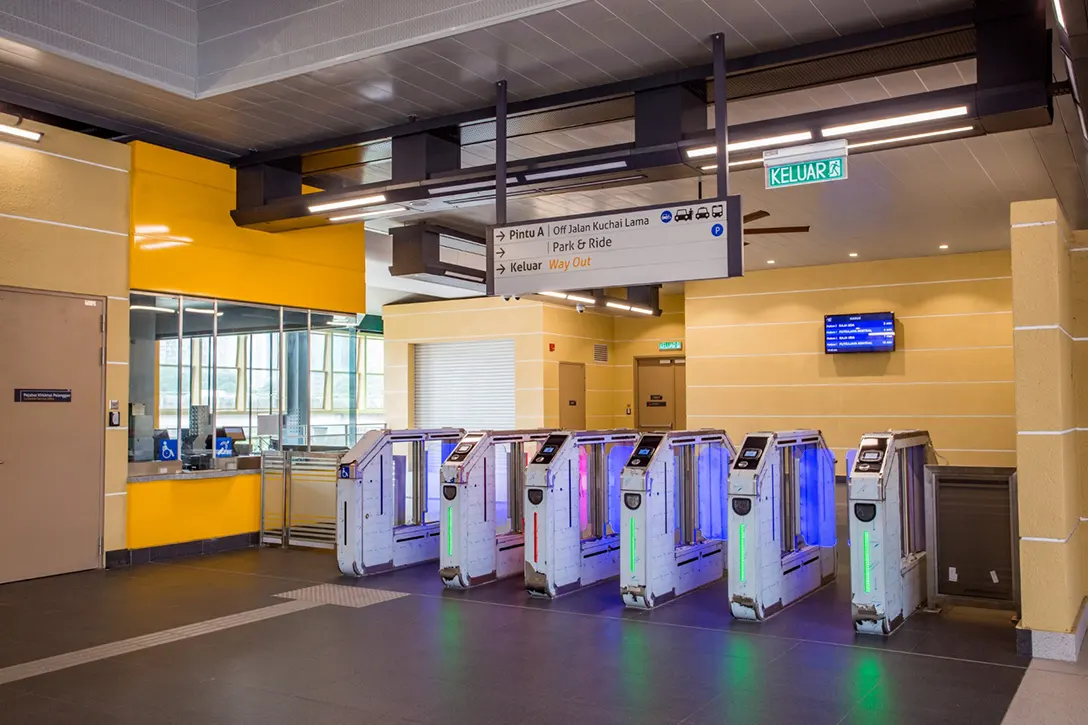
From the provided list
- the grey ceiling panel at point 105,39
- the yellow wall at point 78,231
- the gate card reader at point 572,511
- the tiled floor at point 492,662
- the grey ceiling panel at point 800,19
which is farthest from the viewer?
the yellow wall at point 78,231

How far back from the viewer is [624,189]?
31.3 ft

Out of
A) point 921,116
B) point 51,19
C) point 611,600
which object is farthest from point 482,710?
point 51,19

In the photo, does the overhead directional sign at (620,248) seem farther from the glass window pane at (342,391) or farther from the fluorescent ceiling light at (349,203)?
the glass window pane at (342,391)

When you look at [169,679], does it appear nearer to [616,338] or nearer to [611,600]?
[611,600]

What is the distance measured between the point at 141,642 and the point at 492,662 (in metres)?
2.18

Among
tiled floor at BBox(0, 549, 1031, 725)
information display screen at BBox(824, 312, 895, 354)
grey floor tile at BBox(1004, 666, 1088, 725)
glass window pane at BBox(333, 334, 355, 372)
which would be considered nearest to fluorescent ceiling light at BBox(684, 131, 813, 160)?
tiled floor at BBox(0, 549, 1031, 725)

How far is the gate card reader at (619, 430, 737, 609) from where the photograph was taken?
6.27 meters

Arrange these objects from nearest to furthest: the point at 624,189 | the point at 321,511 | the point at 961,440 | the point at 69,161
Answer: the point at 69,161
the point at 321,511
the point at 624,189
the point at 961,440

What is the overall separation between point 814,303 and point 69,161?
11071 millimetres

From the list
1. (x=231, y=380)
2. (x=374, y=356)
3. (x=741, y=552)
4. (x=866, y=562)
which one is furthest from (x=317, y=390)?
(x=374, y=356)

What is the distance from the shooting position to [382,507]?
769cm

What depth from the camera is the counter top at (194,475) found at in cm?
794

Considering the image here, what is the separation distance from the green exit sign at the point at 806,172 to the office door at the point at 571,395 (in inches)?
436

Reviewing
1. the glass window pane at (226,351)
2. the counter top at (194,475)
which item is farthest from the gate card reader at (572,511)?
the glass window pane at (226,351)
